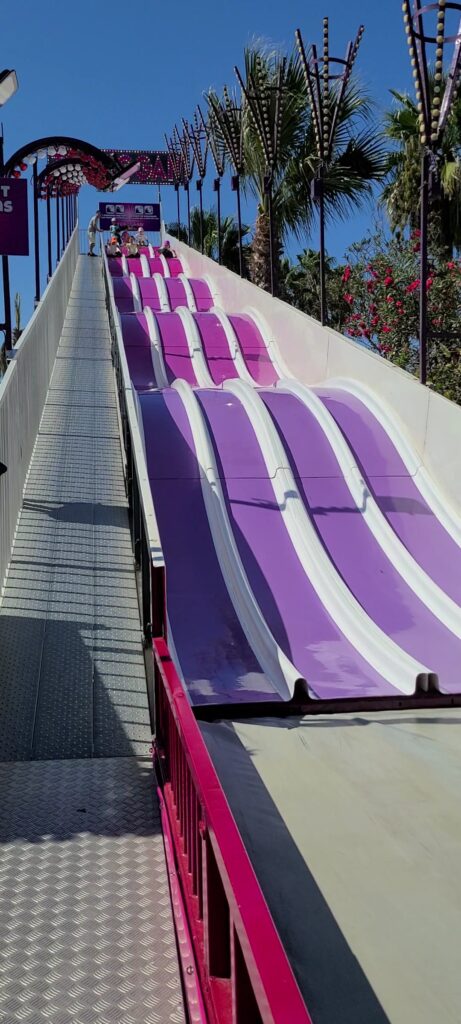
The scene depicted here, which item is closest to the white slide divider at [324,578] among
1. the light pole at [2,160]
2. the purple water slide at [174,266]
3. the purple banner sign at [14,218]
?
the purple banner sign at [14,218]

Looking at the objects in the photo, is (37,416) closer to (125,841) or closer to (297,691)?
(297,691)

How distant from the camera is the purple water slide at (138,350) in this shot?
13.7 m

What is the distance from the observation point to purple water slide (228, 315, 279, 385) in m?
13.7

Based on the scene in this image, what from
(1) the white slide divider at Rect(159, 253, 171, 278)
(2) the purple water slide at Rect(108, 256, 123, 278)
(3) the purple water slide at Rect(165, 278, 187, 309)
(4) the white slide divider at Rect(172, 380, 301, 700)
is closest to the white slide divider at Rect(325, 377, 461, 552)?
(4) the white slide divider at Rect(172, 380, 301, 700)

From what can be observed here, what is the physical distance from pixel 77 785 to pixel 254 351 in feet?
36.3

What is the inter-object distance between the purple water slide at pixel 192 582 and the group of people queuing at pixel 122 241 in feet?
66.7

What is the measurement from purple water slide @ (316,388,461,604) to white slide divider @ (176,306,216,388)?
4168 mm

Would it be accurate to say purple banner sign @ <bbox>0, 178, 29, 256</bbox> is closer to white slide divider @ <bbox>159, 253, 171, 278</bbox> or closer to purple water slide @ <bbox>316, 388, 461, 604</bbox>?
purple water slide @ <bbox>316, 388, 461, 604</bbox>

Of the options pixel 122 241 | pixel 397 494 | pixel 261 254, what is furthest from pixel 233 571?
pixel 122 241

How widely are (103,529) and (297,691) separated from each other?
128 inches

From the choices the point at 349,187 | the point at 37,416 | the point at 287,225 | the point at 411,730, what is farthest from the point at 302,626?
the point at 287,225

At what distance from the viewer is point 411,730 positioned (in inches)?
169

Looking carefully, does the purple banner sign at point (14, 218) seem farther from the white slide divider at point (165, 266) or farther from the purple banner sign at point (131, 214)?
the purple banner sign at point (131, 214)

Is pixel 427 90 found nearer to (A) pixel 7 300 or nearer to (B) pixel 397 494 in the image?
(B) pixel 397 494
